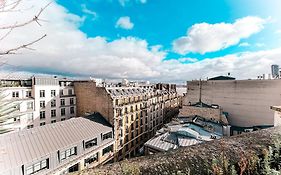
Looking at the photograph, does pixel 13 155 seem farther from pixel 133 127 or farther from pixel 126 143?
pixel 133 127

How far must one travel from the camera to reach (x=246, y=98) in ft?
91.5

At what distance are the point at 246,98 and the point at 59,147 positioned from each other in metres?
27.2

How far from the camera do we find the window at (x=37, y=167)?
14.9 m

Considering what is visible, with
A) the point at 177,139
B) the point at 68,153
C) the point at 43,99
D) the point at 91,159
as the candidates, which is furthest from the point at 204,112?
the point at 43,99

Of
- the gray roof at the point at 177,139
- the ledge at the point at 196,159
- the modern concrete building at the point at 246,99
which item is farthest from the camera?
the modern concrete building at the point at 246,99

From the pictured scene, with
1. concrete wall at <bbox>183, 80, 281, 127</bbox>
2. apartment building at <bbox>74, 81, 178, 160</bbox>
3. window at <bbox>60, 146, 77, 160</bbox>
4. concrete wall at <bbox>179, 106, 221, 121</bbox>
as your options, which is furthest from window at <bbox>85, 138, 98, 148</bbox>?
concrete wall at <bbox>183, 80, 281, 127</bbox>

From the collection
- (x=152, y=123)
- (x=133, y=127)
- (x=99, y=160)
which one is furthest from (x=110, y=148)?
(x=152, y=123)

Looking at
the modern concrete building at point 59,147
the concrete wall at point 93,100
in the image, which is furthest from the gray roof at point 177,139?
the concrete wall at point 93,100

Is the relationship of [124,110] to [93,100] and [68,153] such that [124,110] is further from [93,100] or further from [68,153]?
[68,153]

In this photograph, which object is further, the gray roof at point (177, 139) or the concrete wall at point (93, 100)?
the concrete wall at point (93, 100)

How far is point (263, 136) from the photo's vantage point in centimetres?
488

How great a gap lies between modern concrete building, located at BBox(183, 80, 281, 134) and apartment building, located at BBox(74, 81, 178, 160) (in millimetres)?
11791

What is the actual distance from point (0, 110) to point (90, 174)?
6.54 ft

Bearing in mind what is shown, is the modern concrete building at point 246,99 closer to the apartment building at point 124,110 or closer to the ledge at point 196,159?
the apartment building at point 124,110
